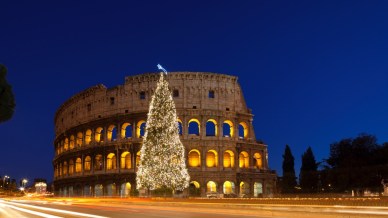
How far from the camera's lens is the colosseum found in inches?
2589

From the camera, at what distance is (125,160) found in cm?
7088

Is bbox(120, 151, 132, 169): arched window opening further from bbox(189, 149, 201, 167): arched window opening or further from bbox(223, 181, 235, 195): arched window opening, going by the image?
bbox(223, 181, 235, 195): arched window opening

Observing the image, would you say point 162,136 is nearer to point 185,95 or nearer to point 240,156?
point 185,95

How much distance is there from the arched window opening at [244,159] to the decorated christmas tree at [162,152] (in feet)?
67.3

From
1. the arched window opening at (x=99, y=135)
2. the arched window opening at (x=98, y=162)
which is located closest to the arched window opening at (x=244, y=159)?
the arched window opening at (x=98, y=162)

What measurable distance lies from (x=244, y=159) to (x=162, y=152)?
23013 mm

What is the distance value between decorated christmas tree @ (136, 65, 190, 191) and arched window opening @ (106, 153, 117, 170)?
2140 centimetres

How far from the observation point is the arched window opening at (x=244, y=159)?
6962cm

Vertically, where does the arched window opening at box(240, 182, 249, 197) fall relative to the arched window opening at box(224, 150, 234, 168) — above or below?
below

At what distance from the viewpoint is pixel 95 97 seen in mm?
75125

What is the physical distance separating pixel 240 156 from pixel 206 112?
886cm

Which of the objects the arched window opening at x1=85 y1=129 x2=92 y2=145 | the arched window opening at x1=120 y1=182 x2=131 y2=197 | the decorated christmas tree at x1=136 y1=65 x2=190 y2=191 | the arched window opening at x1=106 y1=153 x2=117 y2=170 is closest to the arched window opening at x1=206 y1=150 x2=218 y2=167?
the arched window opening at x1=120 y1=182 x2=131 y2=197

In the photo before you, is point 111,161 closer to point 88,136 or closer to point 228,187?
point 88,136

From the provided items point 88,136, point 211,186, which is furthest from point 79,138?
point 211,186
